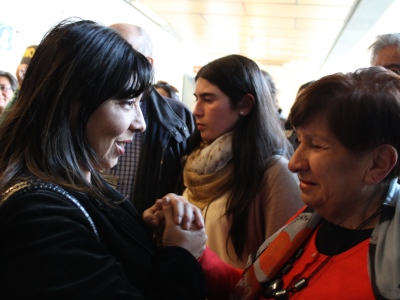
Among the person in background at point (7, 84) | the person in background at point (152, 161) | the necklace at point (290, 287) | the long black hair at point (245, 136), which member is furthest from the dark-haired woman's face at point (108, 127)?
the person in background at point (7, 84)

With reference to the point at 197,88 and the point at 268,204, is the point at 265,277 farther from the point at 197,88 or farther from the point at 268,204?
the point at 197,88

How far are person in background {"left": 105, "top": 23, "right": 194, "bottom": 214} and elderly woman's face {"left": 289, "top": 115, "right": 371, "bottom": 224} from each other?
1033mm

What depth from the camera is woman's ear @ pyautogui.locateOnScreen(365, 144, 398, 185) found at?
36.6 inches

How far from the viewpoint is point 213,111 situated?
177 cm

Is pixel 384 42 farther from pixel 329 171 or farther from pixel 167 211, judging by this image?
pixel 167 211

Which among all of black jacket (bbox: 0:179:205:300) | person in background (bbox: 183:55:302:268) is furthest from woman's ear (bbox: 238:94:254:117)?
black jacket (bbox: 0:179:205:300)

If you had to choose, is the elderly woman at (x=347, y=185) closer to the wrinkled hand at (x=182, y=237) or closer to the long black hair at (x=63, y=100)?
the wrinkled hand at (x=182, y=237)

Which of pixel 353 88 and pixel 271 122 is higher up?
pixel 353 88

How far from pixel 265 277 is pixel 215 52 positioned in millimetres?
8297

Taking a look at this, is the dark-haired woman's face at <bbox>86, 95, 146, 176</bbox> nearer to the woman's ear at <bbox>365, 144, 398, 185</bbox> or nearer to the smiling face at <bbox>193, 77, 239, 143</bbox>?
the woman's ear at <bbox>365, 144, 398, 185</bbox>

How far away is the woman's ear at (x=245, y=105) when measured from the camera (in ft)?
5.74

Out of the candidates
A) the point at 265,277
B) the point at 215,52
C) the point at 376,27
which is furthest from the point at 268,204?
the point at 215,52

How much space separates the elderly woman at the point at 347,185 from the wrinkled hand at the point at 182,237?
0.25 metres

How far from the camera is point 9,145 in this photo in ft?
2.85
